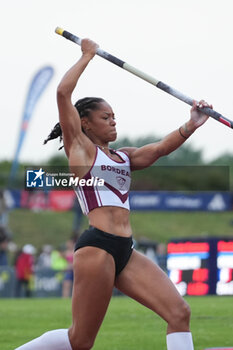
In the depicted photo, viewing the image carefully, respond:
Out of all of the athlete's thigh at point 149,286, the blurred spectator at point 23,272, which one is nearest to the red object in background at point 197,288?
the blurred spectator at point 23,272

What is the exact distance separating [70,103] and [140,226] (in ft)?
185

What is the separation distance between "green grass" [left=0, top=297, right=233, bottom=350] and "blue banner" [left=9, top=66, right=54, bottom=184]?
21780 mm

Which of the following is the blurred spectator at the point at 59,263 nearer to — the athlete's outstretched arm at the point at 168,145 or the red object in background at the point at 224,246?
the red object in background at the point at 224,246

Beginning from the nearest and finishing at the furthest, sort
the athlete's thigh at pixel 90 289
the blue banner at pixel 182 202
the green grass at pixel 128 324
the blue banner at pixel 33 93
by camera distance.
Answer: the athlete's thigh at pixel 90 289 < the green grass at pixel 128 324 < the blue banner at pixel 182 202 < the blue banner at pixel 33 93

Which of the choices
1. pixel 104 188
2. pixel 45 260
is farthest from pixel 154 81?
pixel 45 260

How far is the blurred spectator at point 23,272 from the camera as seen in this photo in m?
23.5

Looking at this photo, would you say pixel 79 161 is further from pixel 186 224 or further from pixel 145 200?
pixel 186 224

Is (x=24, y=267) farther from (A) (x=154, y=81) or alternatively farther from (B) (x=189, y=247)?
(A) (x=154, y=81)

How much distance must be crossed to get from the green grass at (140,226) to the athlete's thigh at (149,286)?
160 ft

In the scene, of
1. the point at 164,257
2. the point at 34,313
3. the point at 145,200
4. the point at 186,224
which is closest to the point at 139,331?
the point at 34,313

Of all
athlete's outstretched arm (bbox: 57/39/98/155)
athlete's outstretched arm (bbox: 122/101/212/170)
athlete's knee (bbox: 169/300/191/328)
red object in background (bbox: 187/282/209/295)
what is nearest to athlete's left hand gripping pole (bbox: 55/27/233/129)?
athlete's outstretched arm (bbox: 122/101/212/170)

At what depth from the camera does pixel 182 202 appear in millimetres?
36875

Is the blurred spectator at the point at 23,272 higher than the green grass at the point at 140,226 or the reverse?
higher

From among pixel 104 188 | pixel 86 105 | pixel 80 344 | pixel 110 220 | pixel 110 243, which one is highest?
pixel 86 105
